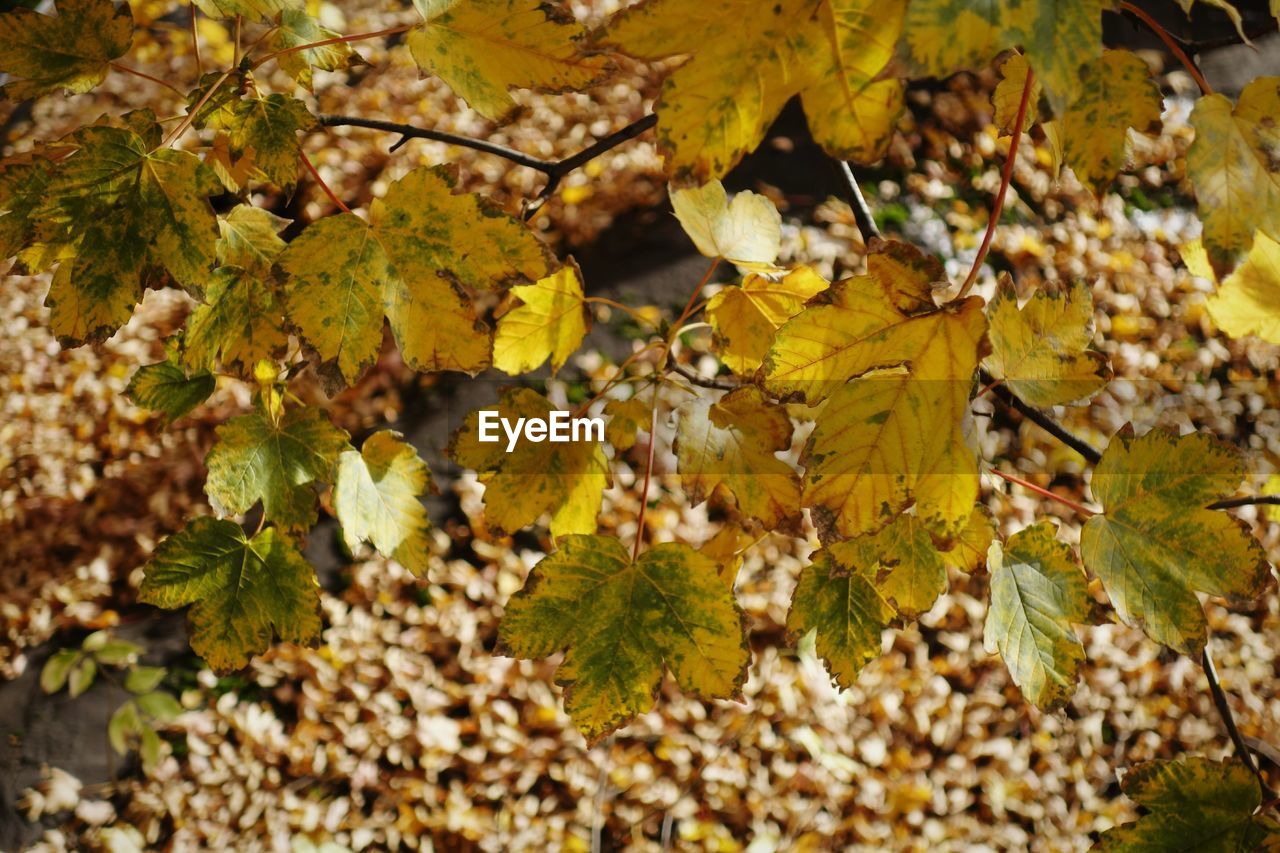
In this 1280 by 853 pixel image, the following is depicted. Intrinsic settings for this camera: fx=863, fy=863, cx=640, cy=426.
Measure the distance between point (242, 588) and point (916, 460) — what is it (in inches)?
30.9

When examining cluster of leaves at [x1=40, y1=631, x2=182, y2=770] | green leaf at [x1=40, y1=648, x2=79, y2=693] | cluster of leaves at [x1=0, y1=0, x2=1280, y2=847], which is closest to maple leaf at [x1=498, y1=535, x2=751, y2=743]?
cluster of leaves at [x1=0, y1=0, x2=1280, y2=847]

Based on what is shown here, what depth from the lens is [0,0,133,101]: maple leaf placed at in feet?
2.90

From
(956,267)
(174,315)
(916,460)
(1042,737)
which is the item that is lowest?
(1042,737)

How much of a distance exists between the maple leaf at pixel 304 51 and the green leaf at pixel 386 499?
0.45 metres

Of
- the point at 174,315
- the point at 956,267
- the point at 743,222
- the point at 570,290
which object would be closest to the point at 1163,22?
the point at 956,267

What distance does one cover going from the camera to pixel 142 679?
2.43 metres

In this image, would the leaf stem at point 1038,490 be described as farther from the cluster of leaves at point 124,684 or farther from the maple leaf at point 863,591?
the cluster of leaves at point 124,684

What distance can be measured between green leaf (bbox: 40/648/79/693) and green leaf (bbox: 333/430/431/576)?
186 cm

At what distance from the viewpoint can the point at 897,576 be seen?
0.87 metres

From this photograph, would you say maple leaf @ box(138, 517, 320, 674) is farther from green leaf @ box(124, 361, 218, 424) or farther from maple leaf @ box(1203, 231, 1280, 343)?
maple leaf @ box(1203, 231, 1280, 343)

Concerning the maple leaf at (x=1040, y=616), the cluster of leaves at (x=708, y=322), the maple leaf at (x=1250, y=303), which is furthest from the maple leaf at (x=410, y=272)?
the maple leaf at (x=1250, y=303)

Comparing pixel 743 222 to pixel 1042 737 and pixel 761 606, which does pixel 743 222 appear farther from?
pixel 1042 737

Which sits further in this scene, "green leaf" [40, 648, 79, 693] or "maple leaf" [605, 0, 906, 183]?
"green leaf" [40, 648, 79, 693]

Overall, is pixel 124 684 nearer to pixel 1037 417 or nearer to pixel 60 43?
pixel 60 43
